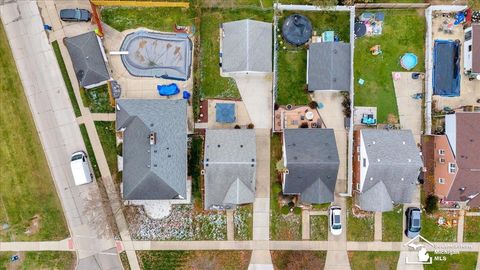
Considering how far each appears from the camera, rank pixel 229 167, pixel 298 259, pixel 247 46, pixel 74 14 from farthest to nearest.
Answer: pixel 298 259
pixel 74 14
pixel 247 46
pixel 229 167

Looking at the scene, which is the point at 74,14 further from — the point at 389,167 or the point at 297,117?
the point at 389,167

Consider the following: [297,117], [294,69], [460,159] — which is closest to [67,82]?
[294,69]

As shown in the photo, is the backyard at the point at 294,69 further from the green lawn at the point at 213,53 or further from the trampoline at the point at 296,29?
the green lawn at the point at 213,53

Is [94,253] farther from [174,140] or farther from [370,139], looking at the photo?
[370,139]

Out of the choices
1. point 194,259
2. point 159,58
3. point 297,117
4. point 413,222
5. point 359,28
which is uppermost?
point 359,28

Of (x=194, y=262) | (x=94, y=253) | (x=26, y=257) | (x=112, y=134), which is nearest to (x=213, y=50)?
(x=112, y=134)

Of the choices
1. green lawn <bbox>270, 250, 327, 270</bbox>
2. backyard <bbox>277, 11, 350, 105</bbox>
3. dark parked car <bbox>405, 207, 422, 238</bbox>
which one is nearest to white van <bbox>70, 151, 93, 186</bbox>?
green lawn <bbox>270, 250, 327, 270</bbox>

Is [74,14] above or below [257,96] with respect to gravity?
above
